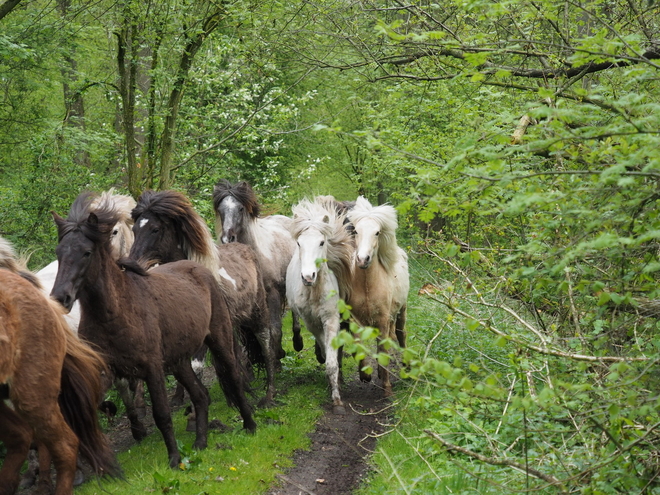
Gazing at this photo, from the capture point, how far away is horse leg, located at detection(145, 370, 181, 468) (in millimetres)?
6508

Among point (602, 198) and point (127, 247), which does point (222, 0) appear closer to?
point (127, 247)

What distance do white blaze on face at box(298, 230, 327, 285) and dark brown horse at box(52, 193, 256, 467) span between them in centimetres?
140

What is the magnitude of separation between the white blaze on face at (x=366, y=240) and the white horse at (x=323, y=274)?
0.23 metres

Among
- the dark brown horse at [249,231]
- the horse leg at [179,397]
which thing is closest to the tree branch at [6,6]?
the dark brown horse at [249,231]

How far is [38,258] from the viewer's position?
36.6 ft

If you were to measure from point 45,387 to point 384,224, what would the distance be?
5.49 m

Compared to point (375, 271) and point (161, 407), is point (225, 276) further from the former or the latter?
point (161, 407)

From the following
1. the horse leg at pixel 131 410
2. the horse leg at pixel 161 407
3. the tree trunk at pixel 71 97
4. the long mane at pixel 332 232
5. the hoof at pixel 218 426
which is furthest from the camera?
the tree trunk at pixel 71 97

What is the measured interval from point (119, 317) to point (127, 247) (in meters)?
2.90

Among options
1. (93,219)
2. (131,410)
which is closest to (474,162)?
(93,219)

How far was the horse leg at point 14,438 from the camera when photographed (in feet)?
18.0

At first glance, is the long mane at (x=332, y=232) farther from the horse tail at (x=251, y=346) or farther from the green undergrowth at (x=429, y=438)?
the green undergrowth at (x=429, y=438)

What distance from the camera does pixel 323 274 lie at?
9.44 m

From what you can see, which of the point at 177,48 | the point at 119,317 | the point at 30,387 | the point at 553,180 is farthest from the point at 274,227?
the point at 553,180
